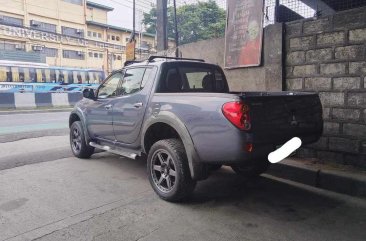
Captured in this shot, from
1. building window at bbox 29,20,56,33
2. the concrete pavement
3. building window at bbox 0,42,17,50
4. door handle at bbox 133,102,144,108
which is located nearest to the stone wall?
door handle at bbox 133,102,144,108

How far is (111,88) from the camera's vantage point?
17.4 ft

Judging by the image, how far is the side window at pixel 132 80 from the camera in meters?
4.64

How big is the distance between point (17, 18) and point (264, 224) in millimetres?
40224

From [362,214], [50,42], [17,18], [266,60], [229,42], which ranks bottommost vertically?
[362,214]

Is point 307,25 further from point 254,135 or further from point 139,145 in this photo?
point 139,145

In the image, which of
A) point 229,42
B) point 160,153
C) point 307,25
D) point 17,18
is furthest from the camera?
point 17,18

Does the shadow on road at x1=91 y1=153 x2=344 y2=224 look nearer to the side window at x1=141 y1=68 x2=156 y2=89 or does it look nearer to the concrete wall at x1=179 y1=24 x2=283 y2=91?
the side window at x1=141 y1=68 x2=156 y2=89

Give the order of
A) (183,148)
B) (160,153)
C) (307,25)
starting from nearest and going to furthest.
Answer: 1. (183,148)
2. (160,153)
3. (307,25)

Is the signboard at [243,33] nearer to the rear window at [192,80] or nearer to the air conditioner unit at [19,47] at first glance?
the rear window at [192,80]

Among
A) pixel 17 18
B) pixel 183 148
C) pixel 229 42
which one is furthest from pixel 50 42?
pixel 183 148

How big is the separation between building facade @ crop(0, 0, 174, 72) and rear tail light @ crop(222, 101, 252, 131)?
2873cm

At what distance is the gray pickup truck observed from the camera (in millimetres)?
3188

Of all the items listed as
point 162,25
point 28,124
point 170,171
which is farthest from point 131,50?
point 170,171

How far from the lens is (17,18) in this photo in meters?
36.0
